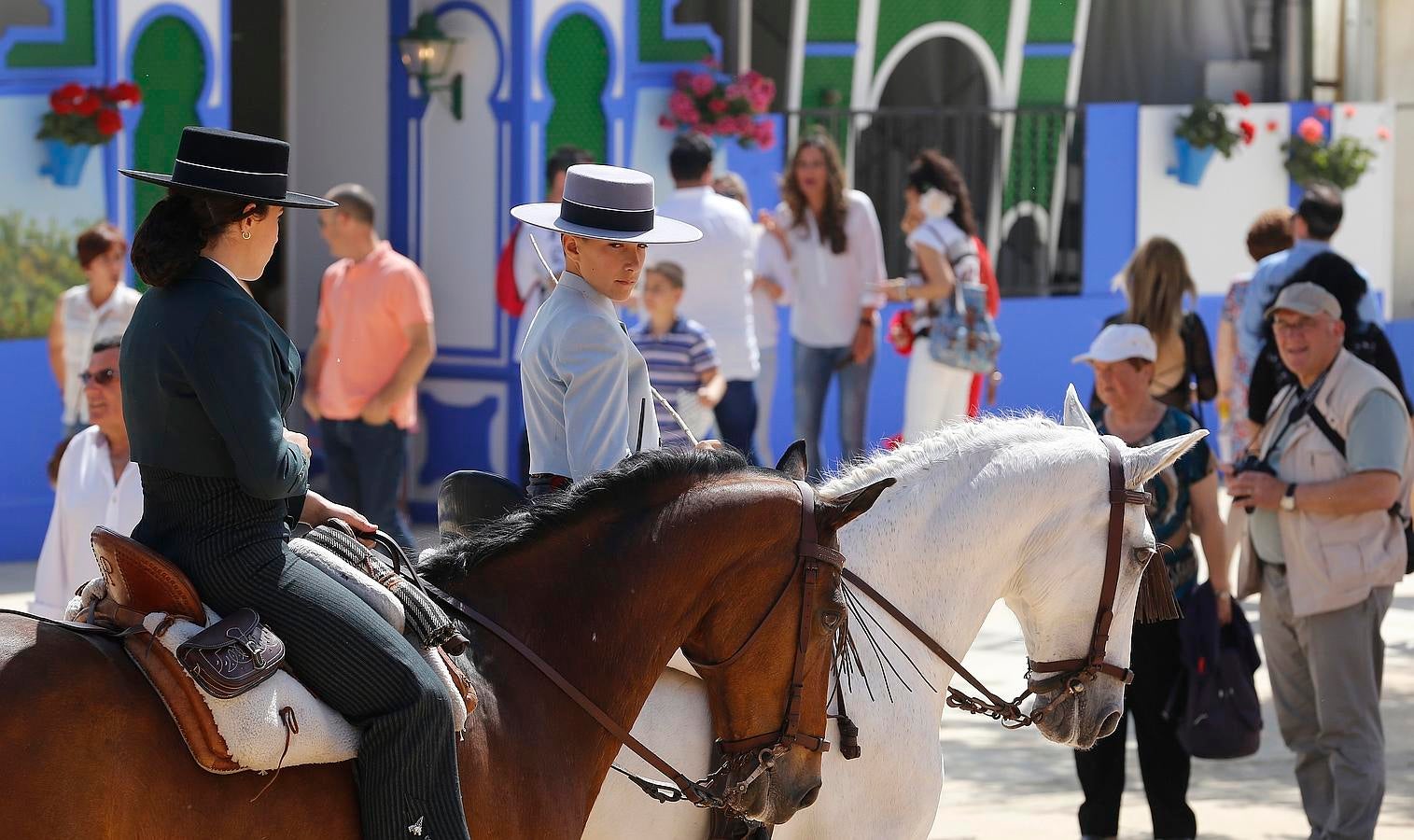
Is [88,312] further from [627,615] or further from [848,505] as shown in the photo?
[848,505]

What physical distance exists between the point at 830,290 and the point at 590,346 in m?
6.67

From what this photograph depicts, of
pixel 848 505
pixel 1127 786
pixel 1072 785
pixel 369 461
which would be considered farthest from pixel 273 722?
pixel 369 461

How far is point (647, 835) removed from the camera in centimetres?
420

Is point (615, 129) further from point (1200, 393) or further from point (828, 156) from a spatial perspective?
point (1200, 393)

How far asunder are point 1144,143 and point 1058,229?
37.7 inches

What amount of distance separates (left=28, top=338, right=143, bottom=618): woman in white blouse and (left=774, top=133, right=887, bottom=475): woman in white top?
555cm

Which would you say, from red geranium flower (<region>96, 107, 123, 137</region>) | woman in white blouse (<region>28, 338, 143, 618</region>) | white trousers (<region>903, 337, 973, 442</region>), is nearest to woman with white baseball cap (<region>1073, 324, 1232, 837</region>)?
woman in white blouse (<region>28, 338, 143, 618</region>)

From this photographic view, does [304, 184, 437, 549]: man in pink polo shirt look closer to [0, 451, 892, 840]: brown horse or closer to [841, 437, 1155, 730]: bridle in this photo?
[841, 437, 1155, 730]: bridle

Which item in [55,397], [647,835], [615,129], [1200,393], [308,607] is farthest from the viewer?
[615,129]

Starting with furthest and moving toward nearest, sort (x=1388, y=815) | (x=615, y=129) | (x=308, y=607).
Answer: (x=615, y=129) → (x=1388, y=815) → (x=308, y=607)

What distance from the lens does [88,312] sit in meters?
9.09

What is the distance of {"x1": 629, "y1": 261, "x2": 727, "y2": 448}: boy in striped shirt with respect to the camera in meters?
8.50

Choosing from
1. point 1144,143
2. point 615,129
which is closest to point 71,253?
point 615,129

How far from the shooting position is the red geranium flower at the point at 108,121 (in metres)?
10.0
